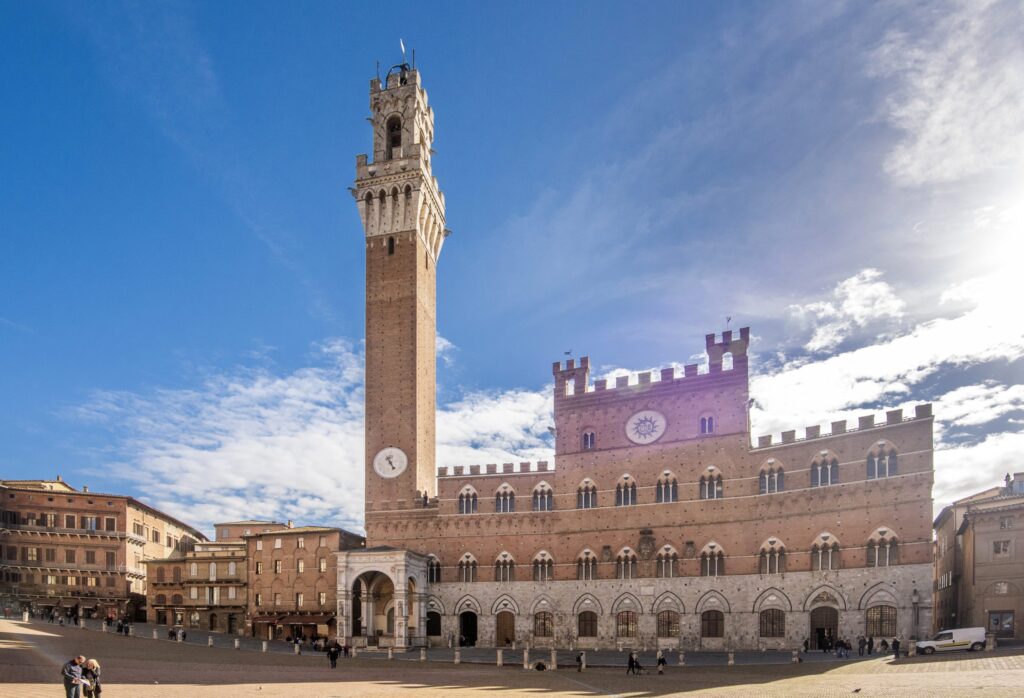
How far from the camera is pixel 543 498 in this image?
2242 inches

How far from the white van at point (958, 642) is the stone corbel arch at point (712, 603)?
12698mm

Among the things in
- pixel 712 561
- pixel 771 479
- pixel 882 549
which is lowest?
pixel 712 561

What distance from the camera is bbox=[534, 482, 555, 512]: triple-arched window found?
2232 inches

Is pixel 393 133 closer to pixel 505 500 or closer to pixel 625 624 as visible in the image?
Result: pixel 505 500

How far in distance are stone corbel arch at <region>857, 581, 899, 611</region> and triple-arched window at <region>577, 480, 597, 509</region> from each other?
17.6 meters

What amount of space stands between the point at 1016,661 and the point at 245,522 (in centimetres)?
7166

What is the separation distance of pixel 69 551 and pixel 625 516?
162ft

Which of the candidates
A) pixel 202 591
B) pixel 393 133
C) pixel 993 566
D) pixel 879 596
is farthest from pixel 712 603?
pixel 393 133

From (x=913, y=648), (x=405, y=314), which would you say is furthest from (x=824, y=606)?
(x=405, y=314)

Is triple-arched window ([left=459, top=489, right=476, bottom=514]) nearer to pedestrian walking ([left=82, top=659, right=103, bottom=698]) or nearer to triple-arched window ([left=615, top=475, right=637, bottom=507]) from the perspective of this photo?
triple-arched window ([left=615, top=475, right=637, bottom=507])

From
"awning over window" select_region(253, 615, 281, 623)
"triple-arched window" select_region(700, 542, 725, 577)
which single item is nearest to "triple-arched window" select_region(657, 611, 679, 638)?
"triple-arched window" select_region(700, 542, 725, 577)

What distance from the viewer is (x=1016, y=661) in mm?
31953

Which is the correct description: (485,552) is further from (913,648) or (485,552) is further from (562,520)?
(913,648)

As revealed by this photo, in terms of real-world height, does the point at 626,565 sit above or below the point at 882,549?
below
